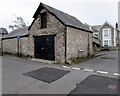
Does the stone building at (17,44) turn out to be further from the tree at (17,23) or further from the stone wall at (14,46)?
the tree at (17,23)

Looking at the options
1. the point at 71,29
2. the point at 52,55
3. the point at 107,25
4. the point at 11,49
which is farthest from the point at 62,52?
the point at 107,25

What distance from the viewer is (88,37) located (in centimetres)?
1248

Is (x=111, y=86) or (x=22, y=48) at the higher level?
(x=22, y=48)

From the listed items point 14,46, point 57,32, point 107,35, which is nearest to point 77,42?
point 57,32

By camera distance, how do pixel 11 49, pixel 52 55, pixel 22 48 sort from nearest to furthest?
pixel 52 55
pixel 22 48
pixel 11 49

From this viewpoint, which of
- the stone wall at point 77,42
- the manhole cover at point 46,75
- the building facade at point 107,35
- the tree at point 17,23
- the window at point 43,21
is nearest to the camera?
the manhole cover at point 46,75

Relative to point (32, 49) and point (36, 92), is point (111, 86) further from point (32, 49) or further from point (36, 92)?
point (32, 49)

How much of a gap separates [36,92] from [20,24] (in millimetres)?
37652

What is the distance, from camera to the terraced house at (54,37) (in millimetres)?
8938

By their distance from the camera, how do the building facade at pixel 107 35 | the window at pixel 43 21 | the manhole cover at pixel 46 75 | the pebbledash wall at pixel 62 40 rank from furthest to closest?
the building facade at pixel 107 35 → the window at pixel 43 21 → the pebbledash wall at pixel 62 40 → the manhole cover at pixel 46 75

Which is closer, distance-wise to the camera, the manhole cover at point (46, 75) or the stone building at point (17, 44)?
the manhole cover at point (46, 75)

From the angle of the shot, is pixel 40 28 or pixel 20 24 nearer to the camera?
pixel 40 28

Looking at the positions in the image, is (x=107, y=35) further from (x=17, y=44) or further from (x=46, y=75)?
(x=46, y=75)

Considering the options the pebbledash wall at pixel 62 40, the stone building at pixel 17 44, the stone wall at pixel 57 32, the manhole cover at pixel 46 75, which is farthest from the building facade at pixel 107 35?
the manhole cover at pixel 46 75
